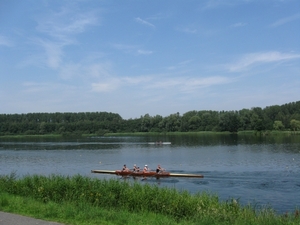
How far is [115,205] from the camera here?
42.8 ft

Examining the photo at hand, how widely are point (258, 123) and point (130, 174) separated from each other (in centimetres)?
8703

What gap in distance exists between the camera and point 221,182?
2842cm

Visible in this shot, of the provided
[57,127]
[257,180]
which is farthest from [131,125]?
[257,180]

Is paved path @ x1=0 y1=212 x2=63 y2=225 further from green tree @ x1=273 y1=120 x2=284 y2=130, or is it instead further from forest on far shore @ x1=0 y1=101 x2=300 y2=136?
green tree @ x1=273 y1=120 x2=284 y2=130

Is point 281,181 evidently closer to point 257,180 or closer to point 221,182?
point 257,180

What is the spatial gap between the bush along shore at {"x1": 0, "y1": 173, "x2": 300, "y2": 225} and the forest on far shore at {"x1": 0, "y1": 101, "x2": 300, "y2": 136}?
4081 inches

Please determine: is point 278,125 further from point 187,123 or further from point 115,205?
point 115,205

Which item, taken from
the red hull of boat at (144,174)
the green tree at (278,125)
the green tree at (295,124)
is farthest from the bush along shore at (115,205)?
the green tree at (295,124)

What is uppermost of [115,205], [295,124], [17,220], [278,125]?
[295,124]

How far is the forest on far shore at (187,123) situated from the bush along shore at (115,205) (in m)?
104

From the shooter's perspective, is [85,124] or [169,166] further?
[85,124]

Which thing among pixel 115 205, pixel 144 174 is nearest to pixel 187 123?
pixel 144 174

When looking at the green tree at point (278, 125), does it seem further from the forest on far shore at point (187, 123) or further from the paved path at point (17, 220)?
the paved path at point (17, 220)

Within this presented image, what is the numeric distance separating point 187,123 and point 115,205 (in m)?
123
